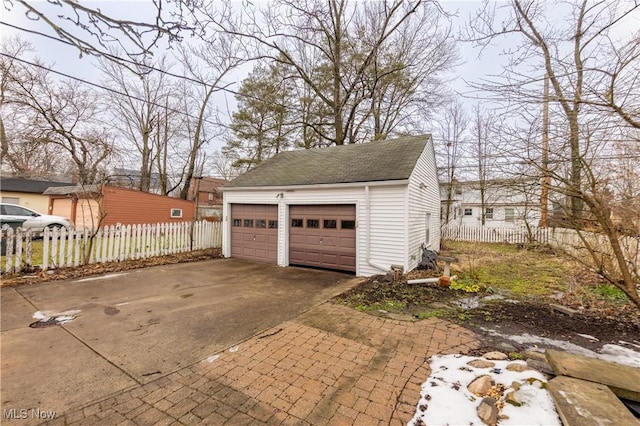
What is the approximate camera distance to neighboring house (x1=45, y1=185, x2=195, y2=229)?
49.6 ft

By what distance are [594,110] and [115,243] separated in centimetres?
1119

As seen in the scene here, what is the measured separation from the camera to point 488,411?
86.0 inches

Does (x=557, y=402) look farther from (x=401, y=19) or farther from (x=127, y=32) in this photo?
Answer: (x=401, y=19)

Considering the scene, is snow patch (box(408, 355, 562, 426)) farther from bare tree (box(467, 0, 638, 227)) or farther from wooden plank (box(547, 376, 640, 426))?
bare tree (box(467, 0, 638, 227))

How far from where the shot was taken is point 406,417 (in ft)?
7.29

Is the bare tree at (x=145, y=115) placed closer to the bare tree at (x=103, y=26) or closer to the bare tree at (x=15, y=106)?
the bare tree at (x=15, y=106)

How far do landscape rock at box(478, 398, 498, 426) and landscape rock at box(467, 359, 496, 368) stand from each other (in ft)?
1.93

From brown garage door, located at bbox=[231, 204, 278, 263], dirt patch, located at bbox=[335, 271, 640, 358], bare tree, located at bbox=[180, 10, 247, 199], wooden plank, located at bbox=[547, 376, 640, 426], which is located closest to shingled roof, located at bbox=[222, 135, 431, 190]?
brown garage door, located at bbox=[231, 204, 278, 263]

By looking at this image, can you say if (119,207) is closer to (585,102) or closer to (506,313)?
(506,313)

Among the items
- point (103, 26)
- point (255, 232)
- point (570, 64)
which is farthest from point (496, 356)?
point (255, 232)

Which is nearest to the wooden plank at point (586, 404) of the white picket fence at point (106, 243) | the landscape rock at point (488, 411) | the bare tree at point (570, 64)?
the landscape rock at point (488, 411)

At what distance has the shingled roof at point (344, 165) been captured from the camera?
7.77m

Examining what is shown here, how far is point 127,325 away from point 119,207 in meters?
14.7

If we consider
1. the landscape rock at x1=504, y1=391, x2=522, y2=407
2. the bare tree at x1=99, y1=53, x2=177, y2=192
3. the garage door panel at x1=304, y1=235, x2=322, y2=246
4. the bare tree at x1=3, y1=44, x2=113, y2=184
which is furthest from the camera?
the bare tree at x1=99, y1=53, x2=177, y2=192
